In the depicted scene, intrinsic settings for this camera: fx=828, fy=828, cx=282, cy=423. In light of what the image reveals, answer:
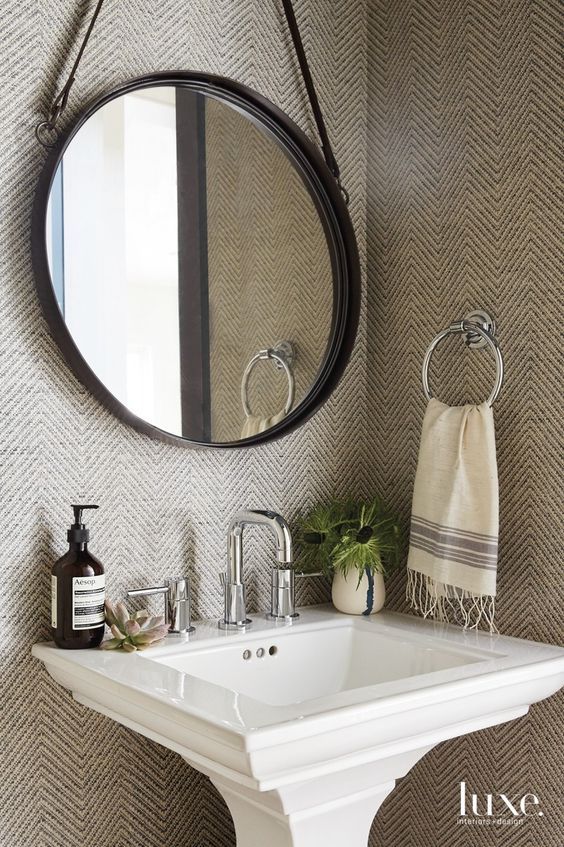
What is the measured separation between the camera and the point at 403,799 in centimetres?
156

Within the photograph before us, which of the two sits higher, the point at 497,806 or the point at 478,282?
the point at 478,282

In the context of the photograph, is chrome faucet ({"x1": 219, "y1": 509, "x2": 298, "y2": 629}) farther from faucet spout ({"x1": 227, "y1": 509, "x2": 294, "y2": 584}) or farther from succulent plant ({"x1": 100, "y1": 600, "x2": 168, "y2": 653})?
succulent plant ({"x1": 100, "y1": 600, "x2": 168, "y2": 653})

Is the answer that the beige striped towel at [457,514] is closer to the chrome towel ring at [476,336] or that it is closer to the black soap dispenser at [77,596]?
the chrome towel ring at [476,336]

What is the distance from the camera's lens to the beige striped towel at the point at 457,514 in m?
1.37

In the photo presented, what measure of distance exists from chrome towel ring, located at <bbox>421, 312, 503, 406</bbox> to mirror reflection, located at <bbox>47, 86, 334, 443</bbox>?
0.71 feet

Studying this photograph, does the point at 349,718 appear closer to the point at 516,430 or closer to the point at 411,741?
the point at 411,741

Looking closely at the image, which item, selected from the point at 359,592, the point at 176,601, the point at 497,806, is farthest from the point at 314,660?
the point at 497,806

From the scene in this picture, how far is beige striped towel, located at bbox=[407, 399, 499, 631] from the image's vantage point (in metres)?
1.37

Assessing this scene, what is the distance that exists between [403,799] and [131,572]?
686mm

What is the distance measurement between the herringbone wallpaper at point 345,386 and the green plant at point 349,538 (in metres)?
0.06

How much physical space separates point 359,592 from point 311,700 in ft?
1.73

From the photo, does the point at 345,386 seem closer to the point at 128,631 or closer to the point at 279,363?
the point at 279,363

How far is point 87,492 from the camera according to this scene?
53.1 inches

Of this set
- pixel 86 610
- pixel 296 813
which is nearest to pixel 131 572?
pixel 86 610
